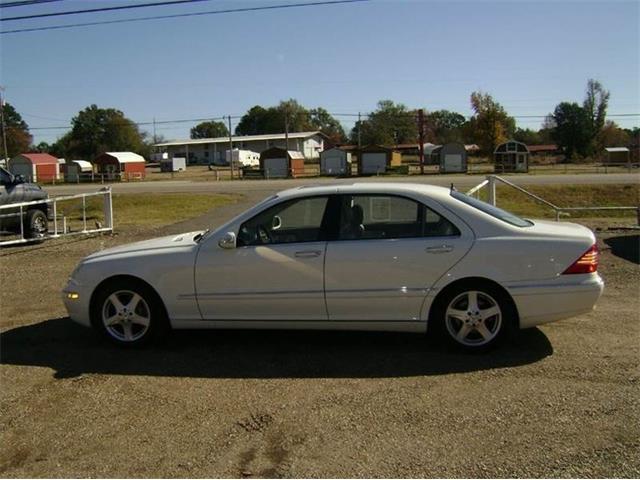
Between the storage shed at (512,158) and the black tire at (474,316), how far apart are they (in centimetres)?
6294

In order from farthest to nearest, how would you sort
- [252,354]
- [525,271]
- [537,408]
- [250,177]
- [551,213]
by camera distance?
[250,177]
[551,213]
[252,354]
[525,271]
[537,408]

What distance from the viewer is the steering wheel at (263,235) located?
18.6ft

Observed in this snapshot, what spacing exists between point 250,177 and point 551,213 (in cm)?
4503

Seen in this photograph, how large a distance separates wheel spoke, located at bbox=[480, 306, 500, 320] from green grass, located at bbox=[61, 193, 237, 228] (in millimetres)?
18593

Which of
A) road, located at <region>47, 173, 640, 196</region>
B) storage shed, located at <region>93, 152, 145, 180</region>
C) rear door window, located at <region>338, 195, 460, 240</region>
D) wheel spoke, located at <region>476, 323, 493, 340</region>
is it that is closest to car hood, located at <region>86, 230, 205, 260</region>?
rear door window, located at <region>338, 195, 460, 240</region>

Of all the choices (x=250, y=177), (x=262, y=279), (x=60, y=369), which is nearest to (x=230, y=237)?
(x=262, y=279)

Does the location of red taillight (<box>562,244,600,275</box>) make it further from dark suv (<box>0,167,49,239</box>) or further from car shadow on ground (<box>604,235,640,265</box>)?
dark suv (<box>0,167,49,239</box>)

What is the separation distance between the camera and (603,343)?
18.7ft

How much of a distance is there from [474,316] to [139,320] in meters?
2.92

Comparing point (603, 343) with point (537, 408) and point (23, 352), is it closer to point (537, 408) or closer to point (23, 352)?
point (537, 408)

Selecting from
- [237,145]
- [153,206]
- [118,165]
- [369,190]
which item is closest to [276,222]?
[369,190]

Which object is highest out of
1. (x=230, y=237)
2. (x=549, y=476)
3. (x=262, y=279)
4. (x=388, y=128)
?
(x=388, y=128)

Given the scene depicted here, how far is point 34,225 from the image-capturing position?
14945 millimetres

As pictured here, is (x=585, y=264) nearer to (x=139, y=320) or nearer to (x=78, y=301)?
(x=139, y=320)
